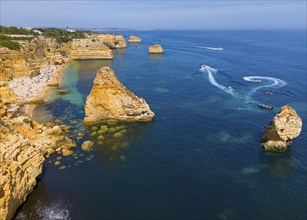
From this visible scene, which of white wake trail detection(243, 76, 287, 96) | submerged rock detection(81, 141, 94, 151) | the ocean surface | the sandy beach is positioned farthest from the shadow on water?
the sandy beach

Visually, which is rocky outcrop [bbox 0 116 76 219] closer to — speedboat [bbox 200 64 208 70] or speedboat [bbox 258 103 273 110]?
speedboat [bbox 258 103 273 110]

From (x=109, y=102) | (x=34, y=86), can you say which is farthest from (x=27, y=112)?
(x=34, y=86)

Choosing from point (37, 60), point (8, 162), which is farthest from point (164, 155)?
point (37, 60)

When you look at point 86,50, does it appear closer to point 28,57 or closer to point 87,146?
point 28,57

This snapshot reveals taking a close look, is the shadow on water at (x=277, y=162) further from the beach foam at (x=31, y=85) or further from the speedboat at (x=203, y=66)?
the speedboat at (x=203, y=66)

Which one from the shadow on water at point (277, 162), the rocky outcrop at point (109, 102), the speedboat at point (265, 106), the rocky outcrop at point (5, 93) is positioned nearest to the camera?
the shadow on water at point (277, 162)

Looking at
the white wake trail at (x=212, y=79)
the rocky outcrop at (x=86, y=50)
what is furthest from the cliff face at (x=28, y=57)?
the white wake trail at (x=212, y=79)

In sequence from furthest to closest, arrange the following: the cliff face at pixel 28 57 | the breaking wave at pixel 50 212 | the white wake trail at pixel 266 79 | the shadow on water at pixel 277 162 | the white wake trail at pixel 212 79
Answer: the white wake trail at pixel 266 79 < the white wake trail at pixel 212 79 < the cliff face at pixel 28 57 < the shadow on water at pixel 277 162 < the breaking wave at pixel 50 212
